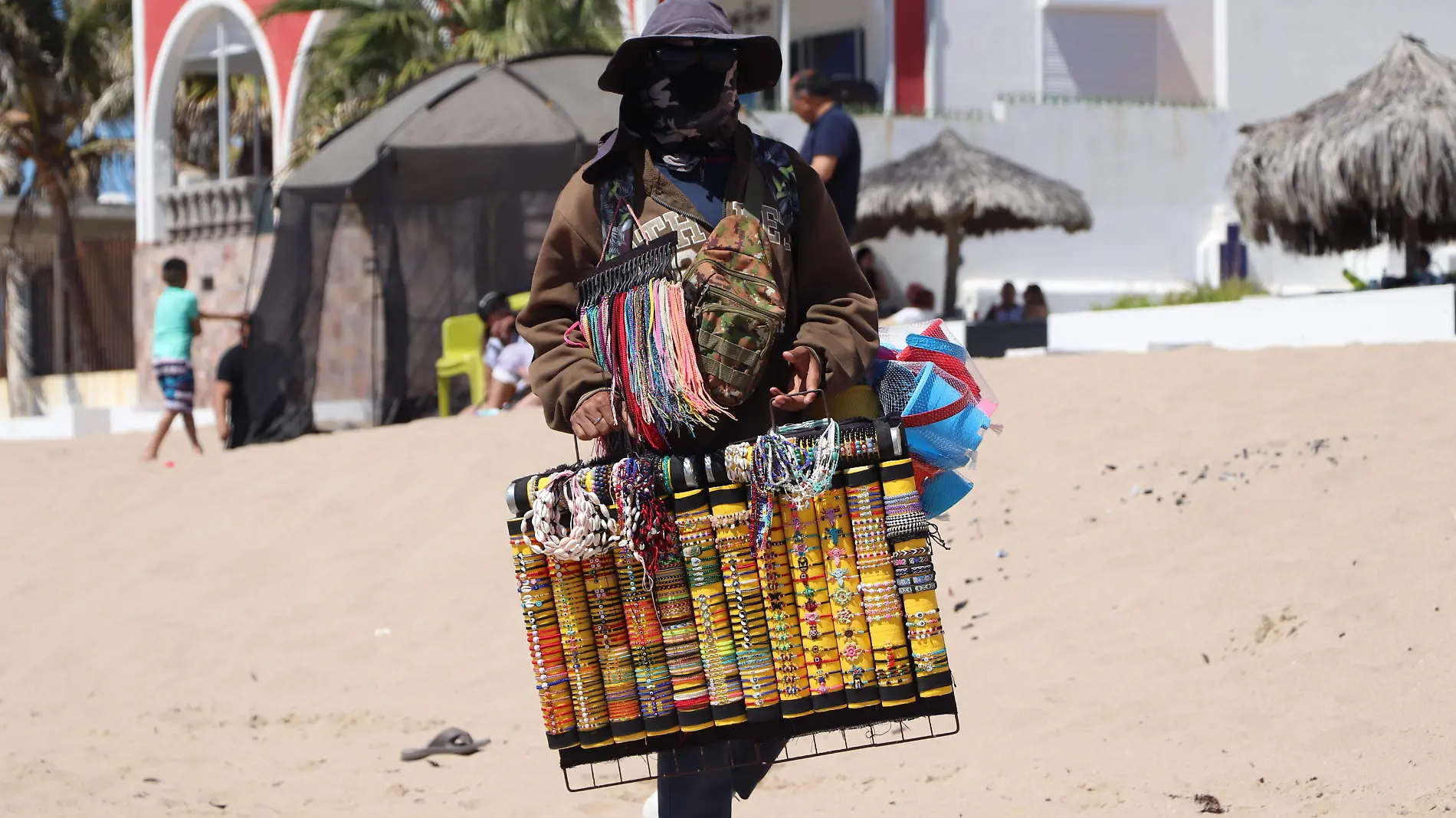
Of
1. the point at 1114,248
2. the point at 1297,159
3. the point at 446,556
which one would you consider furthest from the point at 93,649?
the point at 1114,248

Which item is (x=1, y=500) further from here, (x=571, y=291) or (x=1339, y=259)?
(x=1339, y=259)

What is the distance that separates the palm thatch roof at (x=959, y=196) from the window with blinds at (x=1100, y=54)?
161 inches

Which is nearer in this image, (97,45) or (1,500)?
(1,500)

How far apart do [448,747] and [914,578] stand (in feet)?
10.2

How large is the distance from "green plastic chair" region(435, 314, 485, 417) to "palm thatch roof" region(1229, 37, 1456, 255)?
21.4 feet

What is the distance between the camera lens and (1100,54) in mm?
22672

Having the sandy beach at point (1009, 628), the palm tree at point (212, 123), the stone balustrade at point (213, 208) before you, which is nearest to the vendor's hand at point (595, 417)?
the sandy beach at point (1009, 628)

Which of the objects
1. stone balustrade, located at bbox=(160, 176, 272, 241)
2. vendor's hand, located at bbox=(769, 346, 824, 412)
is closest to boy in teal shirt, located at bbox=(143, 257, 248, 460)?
stone balustrade, located at bbox=(160, 176, 272, 241)

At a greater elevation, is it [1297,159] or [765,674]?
[1297,159]

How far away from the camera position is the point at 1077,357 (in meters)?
9.19

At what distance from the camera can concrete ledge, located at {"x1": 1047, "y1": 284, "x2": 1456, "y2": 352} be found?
33.4 feet

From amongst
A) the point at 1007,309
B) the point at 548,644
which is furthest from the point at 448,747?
the point at 1007,309

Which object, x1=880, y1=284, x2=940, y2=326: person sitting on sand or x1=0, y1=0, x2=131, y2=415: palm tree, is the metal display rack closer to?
x1=880, y1=284, x2=940, y2=326: person sitting on sand

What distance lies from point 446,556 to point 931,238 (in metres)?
13.4
